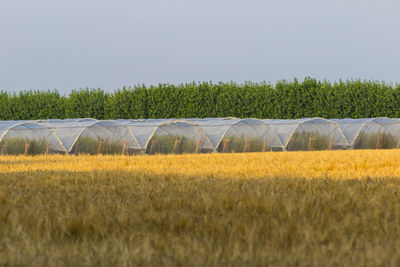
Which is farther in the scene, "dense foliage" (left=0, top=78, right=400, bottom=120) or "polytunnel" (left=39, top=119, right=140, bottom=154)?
"dense foliage" (left=0, top=78, right=400, bottom=120)

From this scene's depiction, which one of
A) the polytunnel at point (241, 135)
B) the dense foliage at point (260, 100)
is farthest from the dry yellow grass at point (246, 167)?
the dense foliage at point (260, 100)

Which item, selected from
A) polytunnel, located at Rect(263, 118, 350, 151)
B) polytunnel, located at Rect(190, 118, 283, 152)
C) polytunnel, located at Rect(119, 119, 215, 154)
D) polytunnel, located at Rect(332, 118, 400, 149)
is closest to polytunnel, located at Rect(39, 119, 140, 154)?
polytunnel, located at Rect(119, 119, 215, 154)

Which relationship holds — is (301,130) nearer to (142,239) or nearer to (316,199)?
(316,199)

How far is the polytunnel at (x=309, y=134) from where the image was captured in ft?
94.6

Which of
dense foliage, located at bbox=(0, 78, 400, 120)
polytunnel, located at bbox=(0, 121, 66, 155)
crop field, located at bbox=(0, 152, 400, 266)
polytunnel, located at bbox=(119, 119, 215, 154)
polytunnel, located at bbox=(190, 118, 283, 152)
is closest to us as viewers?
crop field, located at bbox=(0, 152, 400, 266)

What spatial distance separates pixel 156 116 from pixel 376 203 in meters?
37.5

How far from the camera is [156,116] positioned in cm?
4388

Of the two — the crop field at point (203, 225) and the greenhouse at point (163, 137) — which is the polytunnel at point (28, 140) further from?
the crop field at point (203, 225)

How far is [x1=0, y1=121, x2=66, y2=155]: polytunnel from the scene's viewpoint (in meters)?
24.6

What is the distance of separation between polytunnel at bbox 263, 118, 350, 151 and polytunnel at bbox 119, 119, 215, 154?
4.66 m

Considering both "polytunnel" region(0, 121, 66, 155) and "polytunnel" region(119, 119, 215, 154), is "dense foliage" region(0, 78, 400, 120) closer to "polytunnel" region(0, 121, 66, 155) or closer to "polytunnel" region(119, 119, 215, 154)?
"polytunnel" region(119, 119, 215, 154)

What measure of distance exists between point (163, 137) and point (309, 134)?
334 inches

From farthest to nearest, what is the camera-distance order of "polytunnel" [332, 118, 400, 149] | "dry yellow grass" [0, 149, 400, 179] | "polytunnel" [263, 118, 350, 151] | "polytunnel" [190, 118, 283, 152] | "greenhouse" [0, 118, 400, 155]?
"polytunnel" [332, 118, 400, 149], "polytunnel" [263, 118, 350, 151], "polytunnel" [190, 118, 283, 152], "greenhouse" [0, 118, 400, 155], "dry yellow grass" [0, 149, 400, 179]

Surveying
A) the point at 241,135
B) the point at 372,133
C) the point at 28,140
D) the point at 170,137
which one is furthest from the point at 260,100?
the point at 28,140
